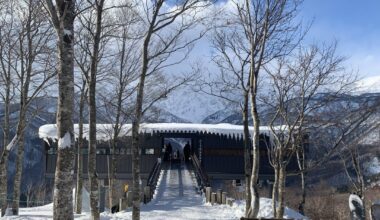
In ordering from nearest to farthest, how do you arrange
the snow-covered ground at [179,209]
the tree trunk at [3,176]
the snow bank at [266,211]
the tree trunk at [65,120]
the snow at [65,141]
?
the tree trunk at [65,120] < the snow at [65,141] < the snow-covered ground at [179,209] < the tree trunk at [3,176] < the snow bank at [266,211]

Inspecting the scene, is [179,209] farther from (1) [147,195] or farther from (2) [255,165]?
(2) [255,165]

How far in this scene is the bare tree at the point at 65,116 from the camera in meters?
7.70

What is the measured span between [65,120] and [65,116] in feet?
0.23

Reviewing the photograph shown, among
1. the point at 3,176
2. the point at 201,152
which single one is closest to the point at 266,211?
the point at 3,176

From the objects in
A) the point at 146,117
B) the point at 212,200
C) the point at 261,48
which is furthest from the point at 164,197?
the point at 261,48

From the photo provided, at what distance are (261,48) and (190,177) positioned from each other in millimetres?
17833

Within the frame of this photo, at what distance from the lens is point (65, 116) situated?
7.93 m

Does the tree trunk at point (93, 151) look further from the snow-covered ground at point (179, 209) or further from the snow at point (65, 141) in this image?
the snow at point (65, 141)

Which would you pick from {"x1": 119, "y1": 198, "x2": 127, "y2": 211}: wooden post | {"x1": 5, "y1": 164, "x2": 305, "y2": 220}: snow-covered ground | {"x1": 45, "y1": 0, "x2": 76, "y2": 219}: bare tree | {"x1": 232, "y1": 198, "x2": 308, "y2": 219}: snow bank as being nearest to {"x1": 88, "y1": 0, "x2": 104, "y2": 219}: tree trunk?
{"x1": 5, "y1": 164, "x2": 305, "y2": 220}: snow-covered ground

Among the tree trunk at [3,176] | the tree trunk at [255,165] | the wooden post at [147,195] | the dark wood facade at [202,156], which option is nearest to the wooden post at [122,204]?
the wooden post at [147,195]

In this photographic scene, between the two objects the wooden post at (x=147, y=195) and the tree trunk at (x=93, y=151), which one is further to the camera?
the wooden post at (x=147, y=195)

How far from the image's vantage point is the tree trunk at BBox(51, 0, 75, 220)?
25.2ft

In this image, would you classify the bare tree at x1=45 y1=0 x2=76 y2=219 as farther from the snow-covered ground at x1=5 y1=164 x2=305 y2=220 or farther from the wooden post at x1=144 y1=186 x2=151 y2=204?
the wooden post at x1=144 y1=186 x2=151 y2=204

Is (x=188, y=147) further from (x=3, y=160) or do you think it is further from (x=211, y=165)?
(x=3, y=160)
